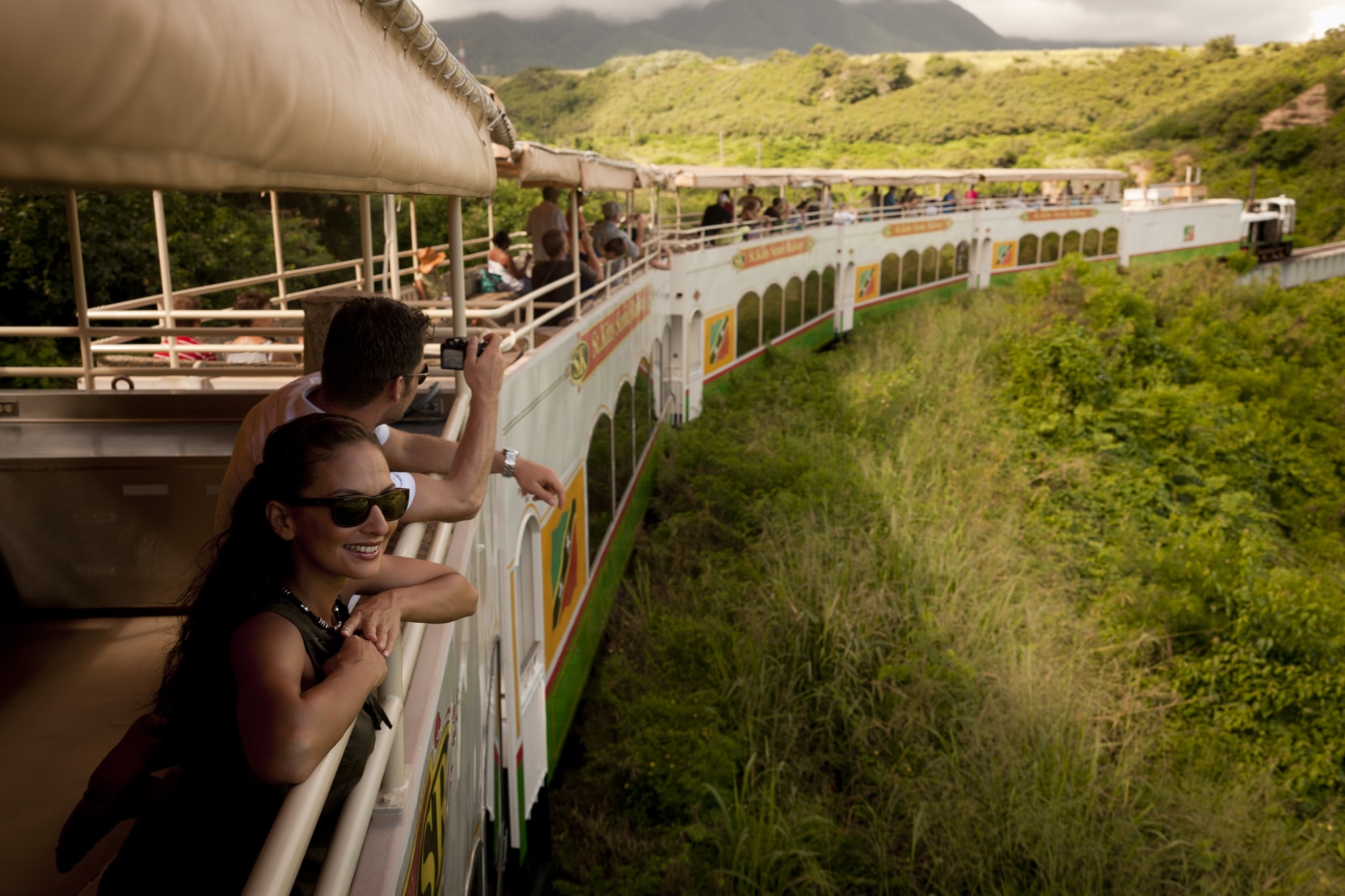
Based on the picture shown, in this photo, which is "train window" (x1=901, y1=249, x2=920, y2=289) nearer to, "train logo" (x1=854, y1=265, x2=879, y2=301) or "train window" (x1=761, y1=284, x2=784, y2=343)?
"train logo" (x1=854, y1=265, x2=879, y2=301)

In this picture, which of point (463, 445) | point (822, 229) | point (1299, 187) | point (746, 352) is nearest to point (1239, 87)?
point (1299, 187)

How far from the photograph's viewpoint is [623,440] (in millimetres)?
11219

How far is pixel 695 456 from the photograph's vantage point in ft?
46.5

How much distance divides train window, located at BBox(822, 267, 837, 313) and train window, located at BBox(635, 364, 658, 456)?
10611 millimetres

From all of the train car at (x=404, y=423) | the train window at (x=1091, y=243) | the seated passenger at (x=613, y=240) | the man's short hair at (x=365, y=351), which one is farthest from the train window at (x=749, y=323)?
the train window at (x=1091, y=243)

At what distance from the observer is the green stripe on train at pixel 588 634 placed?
7773mm

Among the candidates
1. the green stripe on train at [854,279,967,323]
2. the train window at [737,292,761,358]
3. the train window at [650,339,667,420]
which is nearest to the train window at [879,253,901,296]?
→ the green stripe on train at [854,279,967,323]

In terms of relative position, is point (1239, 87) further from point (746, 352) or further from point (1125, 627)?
point (1125, 627)

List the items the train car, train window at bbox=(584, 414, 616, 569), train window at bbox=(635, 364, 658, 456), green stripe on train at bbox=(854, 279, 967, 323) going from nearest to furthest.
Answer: the train car, train window at bbox=(584, 414, 616, 569), train window at bbox=(635, 364, 658, 456), green stripe on train at bbox=(854, 279, 967, 323)

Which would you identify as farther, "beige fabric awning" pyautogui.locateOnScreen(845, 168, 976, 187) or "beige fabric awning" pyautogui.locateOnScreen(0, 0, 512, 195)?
"beige fabric awning" pyautogui.locateOnScreen(845, 168, 976, 187)

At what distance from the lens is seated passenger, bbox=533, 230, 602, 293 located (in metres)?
8.55

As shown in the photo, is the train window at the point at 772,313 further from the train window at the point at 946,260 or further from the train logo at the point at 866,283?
the train window at the point at 946,260

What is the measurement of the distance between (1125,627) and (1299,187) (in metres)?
59.1

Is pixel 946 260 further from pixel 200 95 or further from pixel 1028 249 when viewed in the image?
pixel 200 95
